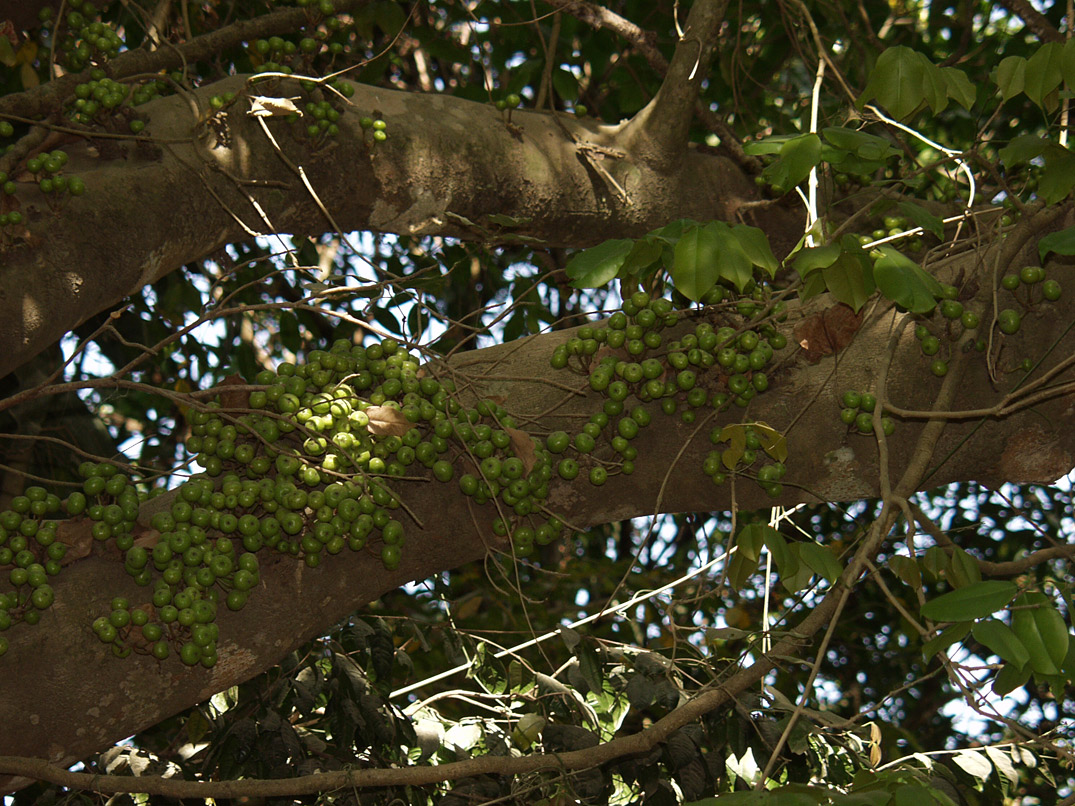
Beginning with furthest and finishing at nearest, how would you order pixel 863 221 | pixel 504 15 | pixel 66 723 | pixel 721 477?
1. pixel 504 15
2. pixel 863 221
3. pixel 721 477
4. pixel 66 723

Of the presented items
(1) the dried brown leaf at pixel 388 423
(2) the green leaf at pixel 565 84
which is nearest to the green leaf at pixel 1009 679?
(1) the dried brown leaf at pixel 388 423

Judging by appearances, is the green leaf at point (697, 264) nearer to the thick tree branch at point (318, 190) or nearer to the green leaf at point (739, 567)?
Result: the green leaf at point (739, 567)

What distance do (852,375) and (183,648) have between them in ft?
4.11

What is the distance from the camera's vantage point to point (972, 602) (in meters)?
1.19

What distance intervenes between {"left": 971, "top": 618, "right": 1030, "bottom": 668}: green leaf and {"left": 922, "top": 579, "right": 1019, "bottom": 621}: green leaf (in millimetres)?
15

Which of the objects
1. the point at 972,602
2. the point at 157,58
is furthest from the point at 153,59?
the point at 972,602

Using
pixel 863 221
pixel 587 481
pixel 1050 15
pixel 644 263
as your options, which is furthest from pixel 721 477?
pixel 1050 15

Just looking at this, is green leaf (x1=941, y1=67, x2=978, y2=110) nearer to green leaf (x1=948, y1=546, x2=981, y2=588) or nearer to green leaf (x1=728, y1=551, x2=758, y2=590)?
green leaf (x1=948, y1=546, x2=981, y2=588)

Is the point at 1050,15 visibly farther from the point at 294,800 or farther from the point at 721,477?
the point at 294,800

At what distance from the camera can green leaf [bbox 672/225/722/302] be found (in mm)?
1502

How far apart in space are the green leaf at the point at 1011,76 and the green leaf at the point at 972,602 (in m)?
0.85

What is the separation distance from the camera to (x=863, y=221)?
8.09ft

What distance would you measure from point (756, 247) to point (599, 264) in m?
0.31

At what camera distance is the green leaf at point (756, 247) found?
1538mm
